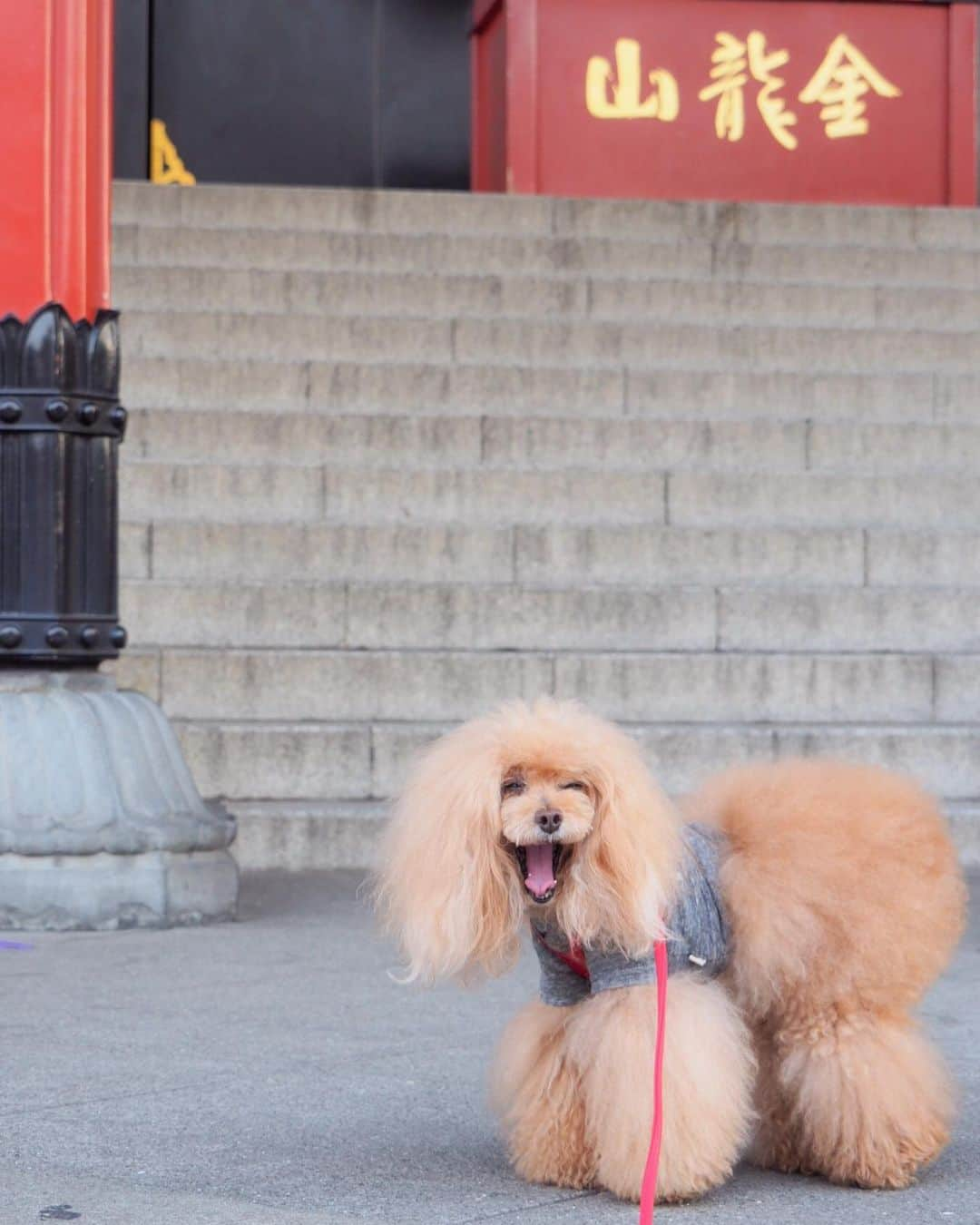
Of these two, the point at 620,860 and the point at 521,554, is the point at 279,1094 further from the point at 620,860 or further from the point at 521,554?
the point at 521,554

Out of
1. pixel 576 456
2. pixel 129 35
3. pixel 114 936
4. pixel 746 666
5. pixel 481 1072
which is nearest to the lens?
pixel 481 1072

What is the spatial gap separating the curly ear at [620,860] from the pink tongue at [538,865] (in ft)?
0.14

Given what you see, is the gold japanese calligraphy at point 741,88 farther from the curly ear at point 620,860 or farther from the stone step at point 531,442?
the curly ear at point 620,860

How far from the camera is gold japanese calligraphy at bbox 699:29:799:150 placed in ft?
44.1

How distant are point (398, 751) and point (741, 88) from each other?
6.65 meters

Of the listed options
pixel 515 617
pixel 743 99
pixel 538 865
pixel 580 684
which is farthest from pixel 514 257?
pixel 538 865

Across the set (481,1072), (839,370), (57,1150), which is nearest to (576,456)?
(839,370)

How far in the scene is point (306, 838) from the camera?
7.90 m

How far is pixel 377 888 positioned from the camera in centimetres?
399

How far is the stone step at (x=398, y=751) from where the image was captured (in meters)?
8.20

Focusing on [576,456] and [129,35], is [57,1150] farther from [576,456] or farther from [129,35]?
[129,35]

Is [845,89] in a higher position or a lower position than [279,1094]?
higher

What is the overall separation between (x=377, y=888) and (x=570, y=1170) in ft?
2.05

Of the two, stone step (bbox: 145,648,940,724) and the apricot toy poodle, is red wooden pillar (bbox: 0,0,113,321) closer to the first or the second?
stone step (bbox: 145,648,940,724)
